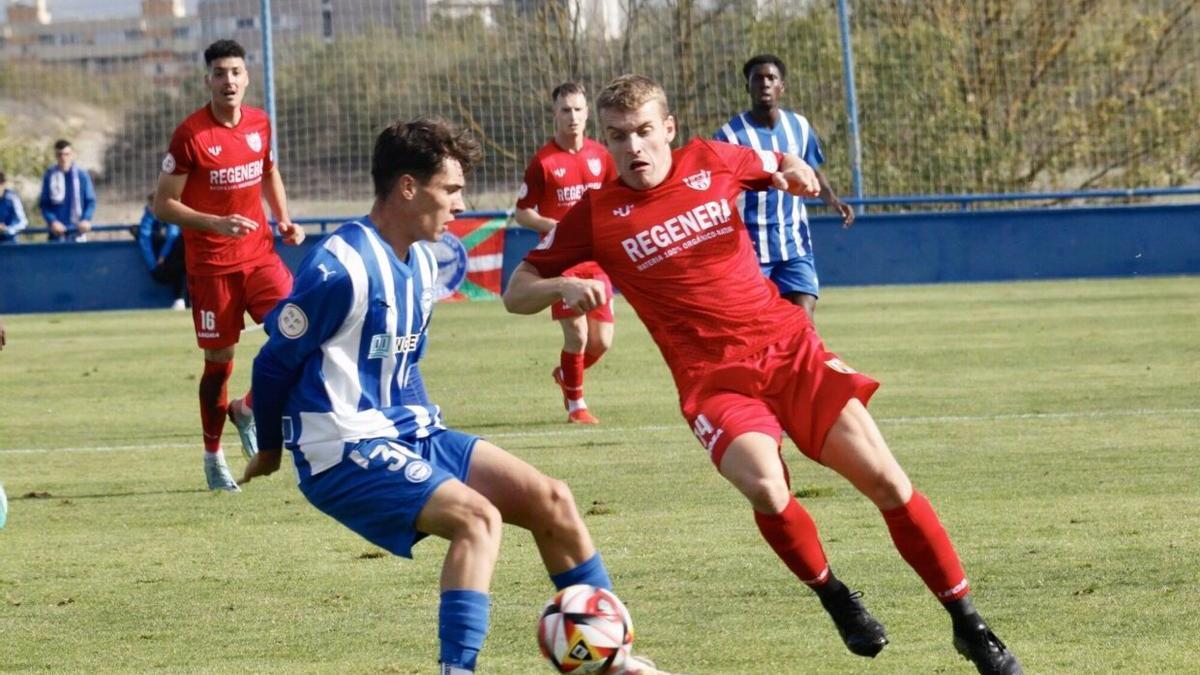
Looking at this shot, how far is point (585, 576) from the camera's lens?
4.96m

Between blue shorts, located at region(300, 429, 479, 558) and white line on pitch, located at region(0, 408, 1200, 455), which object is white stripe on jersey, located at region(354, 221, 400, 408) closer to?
blue shorts, located at region(300, 429, 479, 558)

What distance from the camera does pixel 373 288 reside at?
15.8 ft

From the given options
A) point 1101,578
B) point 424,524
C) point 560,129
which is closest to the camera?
point 424,524

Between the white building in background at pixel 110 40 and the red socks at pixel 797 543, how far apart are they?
21372 millimetres

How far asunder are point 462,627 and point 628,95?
1931 mm

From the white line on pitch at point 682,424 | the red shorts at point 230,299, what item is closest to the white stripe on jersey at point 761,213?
the white line on pitch at point 682,424

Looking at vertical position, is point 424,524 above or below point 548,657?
above

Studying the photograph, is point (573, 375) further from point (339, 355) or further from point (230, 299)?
point (339, 355)

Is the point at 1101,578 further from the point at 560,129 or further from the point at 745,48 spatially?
the point at 745,48

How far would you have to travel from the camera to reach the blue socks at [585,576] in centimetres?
496

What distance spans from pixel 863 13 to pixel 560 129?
43.5 feet

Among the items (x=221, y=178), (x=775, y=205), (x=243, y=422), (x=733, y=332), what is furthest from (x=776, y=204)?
(x=733, y=332)

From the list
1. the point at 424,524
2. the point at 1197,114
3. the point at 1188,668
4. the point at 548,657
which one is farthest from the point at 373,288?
the point at 1197,114

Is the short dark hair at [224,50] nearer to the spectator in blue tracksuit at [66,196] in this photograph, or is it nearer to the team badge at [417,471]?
the team badge at [417,471]
